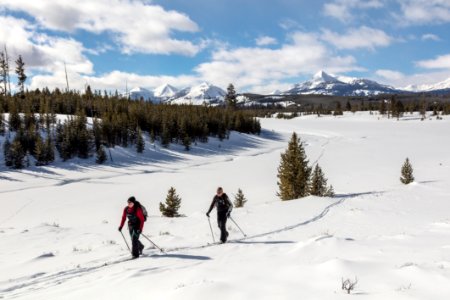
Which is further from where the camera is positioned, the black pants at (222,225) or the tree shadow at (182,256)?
the black pants at (222,225)

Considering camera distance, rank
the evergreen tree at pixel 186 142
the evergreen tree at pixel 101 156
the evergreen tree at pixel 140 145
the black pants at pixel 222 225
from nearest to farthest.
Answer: the black pants at pixel 222 225 → the evergreen tree at pixel 101 156 → the evergreen tree at pixel 140 145 → the evergreen tree at pixel 186 142

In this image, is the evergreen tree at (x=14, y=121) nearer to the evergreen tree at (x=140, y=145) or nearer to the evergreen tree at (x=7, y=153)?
the evergreen tree at (x=7, y=153)

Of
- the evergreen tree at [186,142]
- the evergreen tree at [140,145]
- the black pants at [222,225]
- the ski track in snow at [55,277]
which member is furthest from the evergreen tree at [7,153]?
the black pants at [222,225]

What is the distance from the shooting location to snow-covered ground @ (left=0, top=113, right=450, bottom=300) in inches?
324

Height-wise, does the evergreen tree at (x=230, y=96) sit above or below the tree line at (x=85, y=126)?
above

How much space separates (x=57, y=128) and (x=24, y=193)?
19.4 m

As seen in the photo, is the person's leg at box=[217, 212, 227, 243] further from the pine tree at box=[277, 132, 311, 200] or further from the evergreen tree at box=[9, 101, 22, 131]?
the evergreen tree at box=[9, 101, 22, 131]

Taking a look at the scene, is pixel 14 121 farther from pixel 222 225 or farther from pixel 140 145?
pixel 222 225

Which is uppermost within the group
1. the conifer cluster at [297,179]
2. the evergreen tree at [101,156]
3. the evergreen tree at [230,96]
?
the evergreen tree at [230,96]

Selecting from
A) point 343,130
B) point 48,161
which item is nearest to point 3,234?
point 48,161

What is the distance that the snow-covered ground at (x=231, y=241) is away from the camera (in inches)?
324

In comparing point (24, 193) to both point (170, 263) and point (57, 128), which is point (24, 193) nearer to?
point (57, 128)

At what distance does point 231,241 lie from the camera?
49.4 ft

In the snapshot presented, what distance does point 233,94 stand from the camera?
141250 mm
